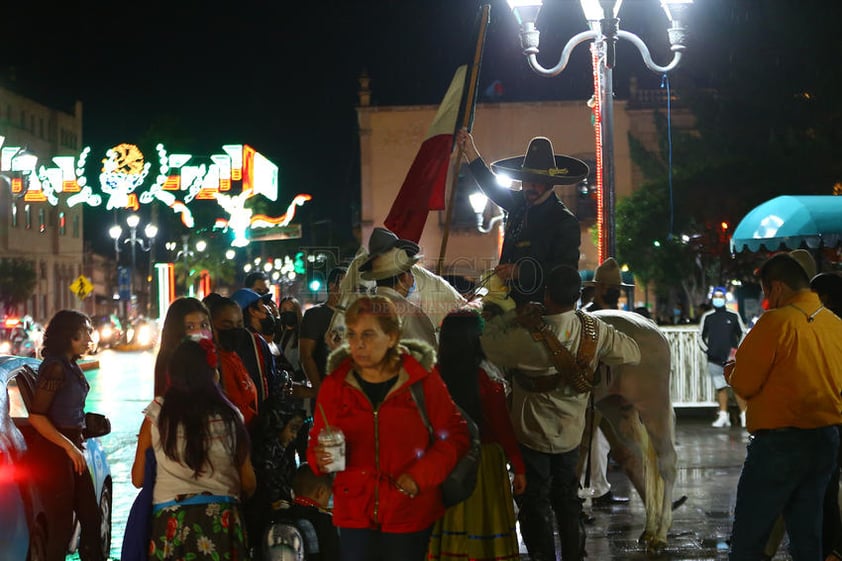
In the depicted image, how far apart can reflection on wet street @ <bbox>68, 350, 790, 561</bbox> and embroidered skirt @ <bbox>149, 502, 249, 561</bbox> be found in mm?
2807

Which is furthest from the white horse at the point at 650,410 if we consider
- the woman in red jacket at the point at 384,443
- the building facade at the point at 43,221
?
the building facade at the point at 43,221

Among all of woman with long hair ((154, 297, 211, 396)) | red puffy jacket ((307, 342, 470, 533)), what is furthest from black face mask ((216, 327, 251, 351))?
red puffy jacket ((307, 342, 470, 533))

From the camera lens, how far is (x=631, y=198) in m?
38.9

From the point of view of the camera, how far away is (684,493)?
10.0 meters

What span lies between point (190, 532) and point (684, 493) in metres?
6.07

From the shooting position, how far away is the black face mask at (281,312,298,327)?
1159 centimetres

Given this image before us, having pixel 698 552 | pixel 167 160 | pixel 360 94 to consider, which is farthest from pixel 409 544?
pixel 360 94

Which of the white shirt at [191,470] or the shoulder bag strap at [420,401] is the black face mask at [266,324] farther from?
the shoulder bag strap at [420,401]

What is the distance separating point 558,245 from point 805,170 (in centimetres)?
1886

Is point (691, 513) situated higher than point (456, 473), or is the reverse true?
point (456, 473)

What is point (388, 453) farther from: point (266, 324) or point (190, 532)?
point (266, 324)

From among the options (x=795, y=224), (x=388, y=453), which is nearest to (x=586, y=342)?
(x=388, y=453)

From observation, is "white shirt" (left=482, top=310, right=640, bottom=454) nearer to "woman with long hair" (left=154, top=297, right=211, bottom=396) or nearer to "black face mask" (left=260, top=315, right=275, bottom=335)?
"woman with long hair" (left=154, top=297, right=211, bottom=396)

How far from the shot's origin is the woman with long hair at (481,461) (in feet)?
18.5
